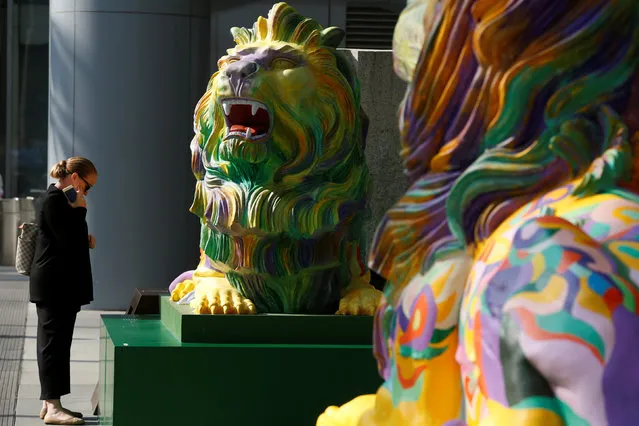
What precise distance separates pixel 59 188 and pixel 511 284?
6239mm

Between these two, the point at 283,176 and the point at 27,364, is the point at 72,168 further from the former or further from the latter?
the point at 27,364

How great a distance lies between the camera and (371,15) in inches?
552

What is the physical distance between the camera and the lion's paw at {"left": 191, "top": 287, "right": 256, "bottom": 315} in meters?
5.84

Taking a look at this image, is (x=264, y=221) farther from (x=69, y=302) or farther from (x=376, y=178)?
(x=69, y=302)

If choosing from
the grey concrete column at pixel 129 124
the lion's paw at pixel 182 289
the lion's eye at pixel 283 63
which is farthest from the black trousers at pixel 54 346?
the grey concrete column at pixel 129 124

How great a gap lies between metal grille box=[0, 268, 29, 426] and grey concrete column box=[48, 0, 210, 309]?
1.05m

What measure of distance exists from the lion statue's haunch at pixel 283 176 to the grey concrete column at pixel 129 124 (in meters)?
7.07

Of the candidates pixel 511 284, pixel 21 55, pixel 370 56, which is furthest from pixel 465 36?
pixel 21 55

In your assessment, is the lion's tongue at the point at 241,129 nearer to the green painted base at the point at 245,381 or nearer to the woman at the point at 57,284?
the green painted base at the point at 245,381

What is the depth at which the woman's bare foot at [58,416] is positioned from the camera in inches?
286

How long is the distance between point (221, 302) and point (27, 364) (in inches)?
167

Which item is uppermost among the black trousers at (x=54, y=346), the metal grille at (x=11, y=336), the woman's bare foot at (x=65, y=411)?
the black trousers at (x=54, y=346)

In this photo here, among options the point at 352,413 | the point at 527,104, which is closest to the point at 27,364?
the point at 352,413

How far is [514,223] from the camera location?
1.49 meters
